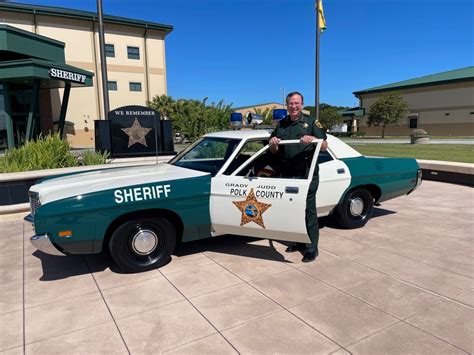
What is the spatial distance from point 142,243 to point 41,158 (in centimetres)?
489

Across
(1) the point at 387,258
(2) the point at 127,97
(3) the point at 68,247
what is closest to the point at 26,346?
(3) the point at 68,247

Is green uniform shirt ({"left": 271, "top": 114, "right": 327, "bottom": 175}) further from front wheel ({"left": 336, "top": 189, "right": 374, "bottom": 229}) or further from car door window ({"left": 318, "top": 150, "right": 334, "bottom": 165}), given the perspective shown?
front wheel ({"left": 336, "top": 189, "right": 374, "bottom": 229})

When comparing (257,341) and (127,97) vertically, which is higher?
(127,97)

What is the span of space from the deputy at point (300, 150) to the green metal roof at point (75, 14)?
105ft

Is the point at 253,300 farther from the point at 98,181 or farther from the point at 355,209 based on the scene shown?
the point at 355,209

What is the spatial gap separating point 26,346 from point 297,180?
2858 millimetres

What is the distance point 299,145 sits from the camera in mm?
4227

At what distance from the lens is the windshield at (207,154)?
4617 millimetres

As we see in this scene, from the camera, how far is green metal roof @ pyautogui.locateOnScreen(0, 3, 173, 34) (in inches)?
1118

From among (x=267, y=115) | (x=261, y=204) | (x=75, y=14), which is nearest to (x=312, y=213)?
(x=261, y=204)

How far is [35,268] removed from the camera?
429 cm

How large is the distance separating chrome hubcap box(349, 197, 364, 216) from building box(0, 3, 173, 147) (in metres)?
19.5

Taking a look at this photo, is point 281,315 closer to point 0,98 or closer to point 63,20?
point 0,98

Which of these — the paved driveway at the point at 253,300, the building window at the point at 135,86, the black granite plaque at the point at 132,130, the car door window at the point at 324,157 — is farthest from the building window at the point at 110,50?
the car door window at the point at 324,157
